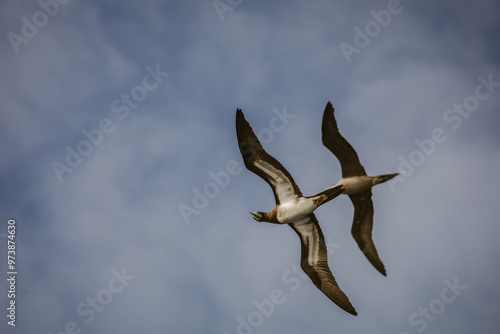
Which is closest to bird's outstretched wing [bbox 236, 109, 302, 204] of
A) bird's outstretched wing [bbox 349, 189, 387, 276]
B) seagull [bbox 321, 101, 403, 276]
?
seagull [bbox 321, 101, 403, 276]

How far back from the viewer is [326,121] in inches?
618

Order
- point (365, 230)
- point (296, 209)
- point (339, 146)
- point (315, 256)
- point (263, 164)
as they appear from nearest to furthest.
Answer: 1. point (263, 164)
2. point (296, 209)
3. point (339, 146)
4. point (315, 256)
5. point (365, 230)

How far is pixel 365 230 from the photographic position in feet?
58.4

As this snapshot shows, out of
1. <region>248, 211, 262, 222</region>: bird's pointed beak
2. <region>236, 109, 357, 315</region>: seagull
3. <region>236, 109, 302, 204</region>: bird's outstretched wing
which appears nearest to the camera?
<region>236, 109, 302, 204</region>: bird's outstretched wing

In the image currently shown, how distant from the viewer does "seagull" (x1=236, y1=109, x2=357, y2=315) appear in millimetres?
15383

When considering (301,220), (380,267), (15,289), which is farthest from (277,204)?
(15,289)

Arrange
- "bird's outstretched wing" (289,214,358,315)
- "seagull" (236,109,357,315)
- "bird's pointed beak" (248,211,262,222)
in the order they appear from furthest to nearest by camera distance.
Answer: "bird's outstretched wing" (289,214,358,315)
"bird's pointed beak" (248,211,262,222)
"seagull" (236,109,357,315)

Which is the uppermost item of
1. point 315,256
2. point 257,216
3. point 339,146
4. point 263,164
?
point 339,146

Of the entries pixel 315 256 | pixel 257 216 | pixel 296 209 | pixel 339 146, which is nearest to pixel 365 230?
pixel 315 256

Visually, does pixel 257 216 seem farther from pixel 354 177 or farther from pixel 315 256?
pixel 354 177

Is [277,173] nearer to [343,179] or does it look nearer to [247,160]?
[247,160]

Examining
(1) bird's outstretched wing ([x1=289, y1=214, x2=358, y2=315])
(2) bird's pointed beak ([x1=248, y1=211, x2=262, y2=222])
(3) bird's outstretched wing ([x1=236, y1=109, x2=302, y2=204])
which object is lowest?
(1) bird's outstretched wing ([x1=289, y1=214, x2=358, y2=315])

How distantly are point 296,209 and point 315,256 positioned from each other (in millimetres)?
2527

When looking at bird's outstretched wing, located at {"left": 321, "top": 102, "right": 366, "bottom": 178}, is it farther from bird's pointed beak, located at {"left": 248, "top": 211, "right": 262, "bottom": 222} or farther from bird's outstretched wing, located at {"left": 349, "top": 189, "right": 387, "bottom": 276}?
bird's pointed beak, located at {"left": 248, "top": 211, "right": 262, "bottom": 222}
